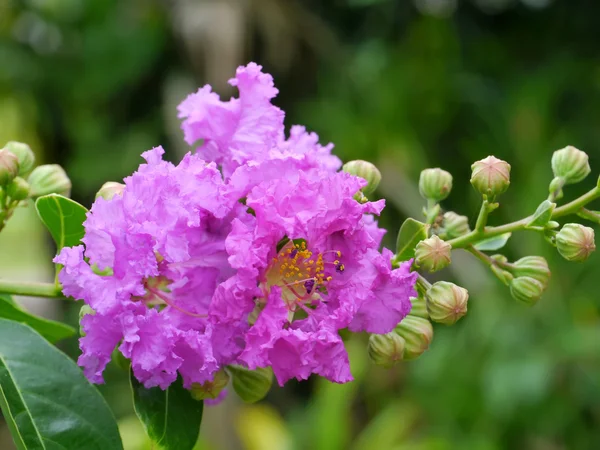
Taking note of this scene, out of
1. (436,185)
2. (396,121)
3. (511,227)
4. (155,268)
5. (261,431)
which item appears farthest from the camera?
(261,431)

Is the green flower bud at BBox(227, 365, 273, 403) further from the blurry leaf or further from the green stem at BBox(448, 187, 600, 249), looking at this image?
the blurry leaf

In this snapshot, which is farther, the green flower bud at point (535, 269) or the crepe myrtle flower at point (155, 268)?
the green flower bud at point (535, 269)

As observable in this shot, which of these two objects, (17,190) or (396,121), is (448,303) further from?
(396,121)

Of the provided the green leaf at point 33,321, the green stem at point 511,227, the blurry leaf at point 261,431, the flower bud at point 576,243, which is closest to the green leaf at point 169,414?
the green leaf at point 33,321

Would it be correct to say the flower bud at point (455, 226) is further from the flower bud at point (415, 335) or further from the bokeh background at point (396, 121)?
the bokeh background at point (396, 121)

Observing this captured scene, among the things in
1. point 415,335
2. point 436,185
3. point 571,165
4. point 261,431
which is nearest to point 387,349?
point 415,335
